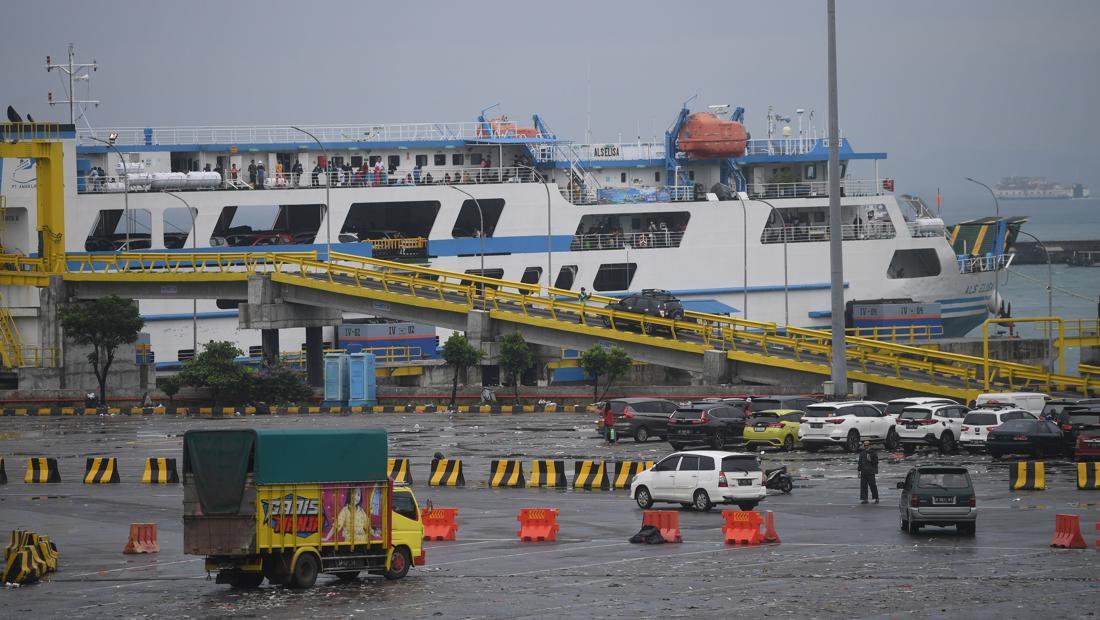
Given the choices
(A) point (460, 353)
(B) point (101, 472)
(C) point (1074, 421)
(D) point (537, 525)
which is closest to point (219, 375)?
(A) point (460, 353)

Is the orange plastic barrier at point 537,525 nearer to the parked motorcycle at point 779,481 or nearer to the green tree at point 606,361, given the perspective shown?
the parked motorcycle at point 779,481

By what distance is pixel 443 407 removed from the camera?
177 feet

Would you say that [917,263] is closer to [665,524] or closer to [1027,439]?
[1027,439]

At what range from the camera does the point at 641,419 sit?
40812mm

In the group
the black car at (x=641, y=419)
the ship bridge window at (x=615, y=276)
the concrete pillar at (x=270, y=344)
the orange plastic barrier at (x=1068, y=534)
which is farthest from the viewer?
the ship bridge window at (x=615, y=276)

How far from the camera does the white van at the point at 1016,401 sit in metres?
38.2

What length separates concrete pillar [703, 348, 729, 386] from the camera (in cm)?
4700

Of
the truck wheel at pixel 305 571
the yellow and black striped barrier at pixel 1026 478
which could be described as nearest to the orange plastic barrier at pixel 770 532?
the truck wheel at pixel 305 571

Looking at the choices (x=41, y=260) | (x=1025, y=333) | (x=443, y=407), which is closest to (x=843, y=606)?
(x=443, y=407)

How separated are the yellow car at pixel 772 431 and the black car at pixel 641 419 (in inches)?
127

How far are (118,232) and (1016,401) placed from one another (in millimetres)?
44379

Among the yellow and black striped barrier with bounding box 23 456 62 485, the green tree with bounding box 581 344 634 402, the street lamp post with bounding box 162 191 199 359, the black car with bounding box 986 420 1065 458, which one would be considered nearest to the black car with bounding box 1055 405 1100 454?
the black car with bounding box 986 420 1065 458

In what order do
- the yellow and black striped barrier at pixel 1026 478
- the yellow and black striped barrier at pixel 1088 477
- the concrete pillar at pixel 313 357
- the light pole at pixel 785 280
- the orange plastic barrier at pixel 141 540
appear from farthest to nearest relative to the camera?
the light pole at pixel 785 280 → the concrete pillar at pixel 313 357 → the yellow and black striped barrier at pixel 1026 478 → the yellow and black striped barrier at pixel 1088 477 → the orange plastic barrier at pixel 141 540

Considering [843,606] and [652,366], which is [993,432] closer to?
[843,606]
